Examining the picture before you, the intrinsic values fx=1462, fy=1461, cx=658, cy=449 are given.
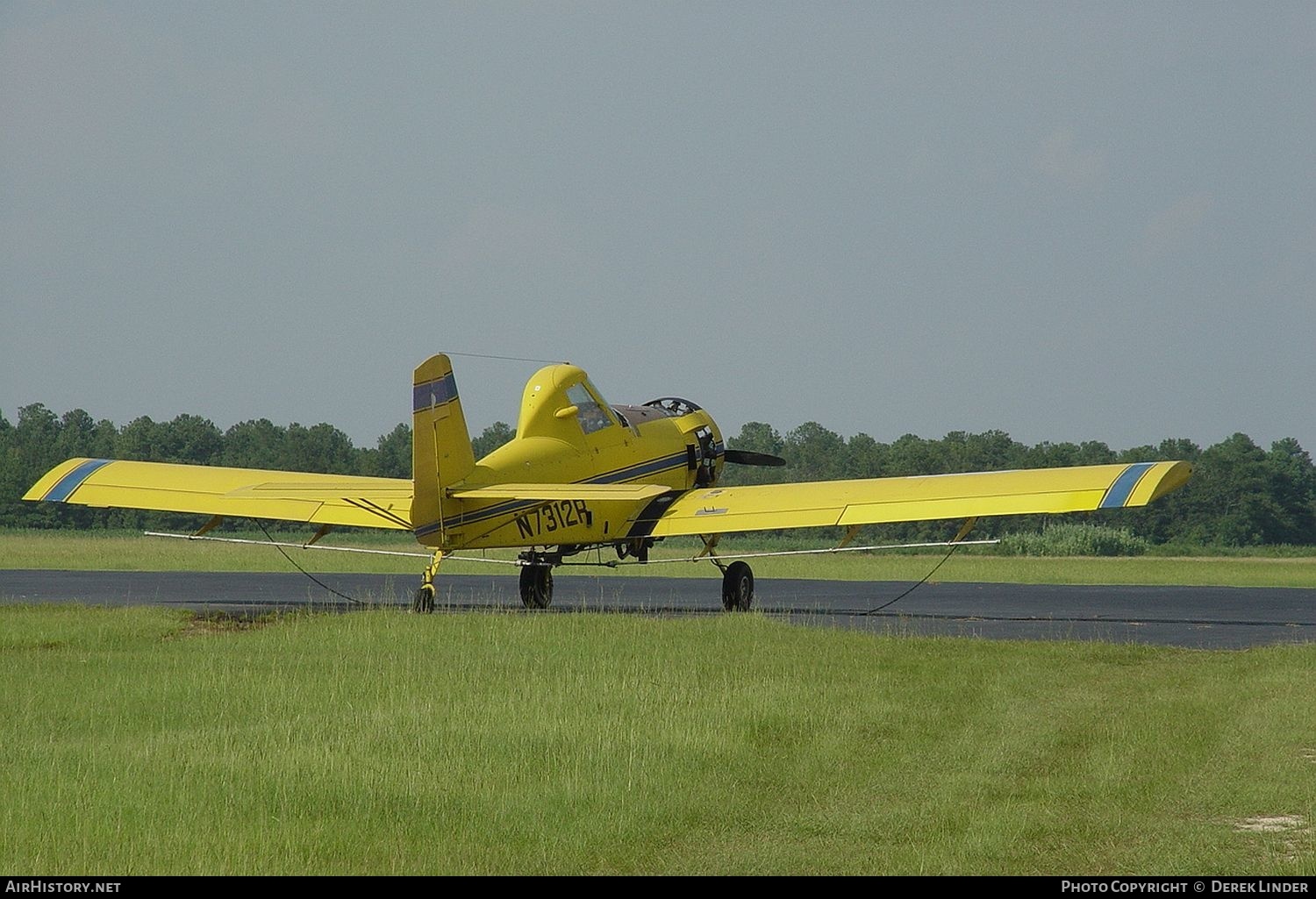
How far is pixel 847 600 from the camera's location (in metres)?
25.9

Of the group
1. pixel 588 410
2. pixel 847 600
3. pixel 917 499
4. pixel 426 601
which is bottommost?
pixel 847 600

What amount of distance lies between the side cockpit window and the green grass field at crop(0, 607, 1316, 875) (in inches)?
284

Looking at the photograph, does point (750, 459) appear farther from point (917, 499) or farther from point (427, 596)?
point (427, 596)

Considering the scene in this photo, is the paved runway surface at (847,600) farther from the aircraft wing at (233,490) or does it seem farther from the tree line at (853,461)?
the tree line at (853,461)

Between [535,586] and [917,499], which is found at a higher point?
[917,499]

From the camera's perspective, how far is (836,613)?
22109mm

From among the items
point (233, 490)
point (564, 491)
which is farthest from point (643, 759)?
point (233, 490)

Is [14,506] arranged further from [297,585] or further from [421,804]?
[421,804]

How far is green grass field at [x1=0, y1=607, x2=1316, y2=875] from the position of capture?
7.31 metres

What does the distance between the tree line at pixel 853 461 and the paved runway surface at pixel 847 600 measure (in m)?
47.1

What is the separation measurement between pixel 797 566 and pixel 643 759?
34.2 metres

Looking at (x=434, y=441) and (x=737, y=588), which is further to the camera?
(x=737, y=588)

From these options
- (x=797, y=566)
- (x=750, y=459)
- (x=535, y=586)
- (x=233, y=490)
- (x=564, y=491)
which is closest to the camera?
(x=564, y=491)

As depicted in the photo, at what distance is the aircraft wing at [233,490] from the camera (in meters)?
20.8
